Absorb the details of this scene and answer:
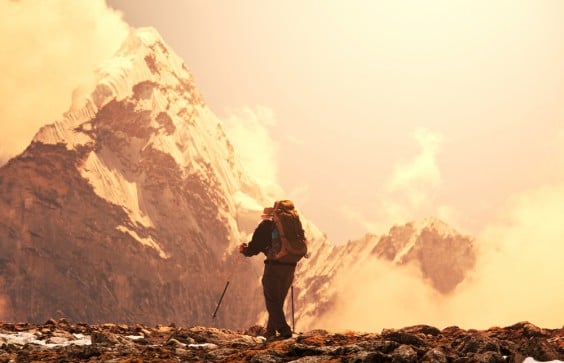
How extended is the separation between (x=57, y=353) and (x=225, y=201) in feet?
451

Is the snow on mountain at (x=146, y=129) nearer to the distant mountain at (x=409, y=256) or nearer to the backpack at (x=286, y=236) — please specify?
the distant mountain at (x=409, y=256)

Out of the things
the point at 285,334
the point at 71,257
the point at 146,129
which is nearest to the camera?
the point at 285,334

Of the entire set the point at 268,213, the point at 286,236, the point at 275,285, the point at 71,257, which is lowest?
the point at 275,285

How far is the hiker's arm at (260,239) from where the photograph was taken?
14.0 m

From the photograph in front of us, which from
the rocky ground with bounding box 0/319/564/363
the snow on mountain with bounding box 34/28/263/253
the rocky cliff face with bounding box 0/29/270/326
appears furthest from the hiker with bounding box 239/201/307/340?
the snow on mountain with bounding box 34/28/263/253

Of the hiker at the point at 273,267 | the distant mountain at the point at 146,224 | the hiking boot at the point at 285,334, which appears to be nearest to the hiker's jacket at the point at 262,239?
the hiker at the point at 273,267

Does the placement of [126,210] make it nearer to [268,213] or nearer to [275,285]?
[268,213]

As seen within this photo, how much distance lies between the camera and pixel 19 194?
395 ft

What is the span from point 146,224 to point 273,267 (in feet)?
390

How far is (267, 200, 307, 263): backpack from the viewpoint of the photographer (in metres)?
13.5

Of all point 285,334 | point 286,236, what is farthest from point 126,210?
point 285,334

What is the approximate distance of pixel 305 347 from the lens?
8.65 meters

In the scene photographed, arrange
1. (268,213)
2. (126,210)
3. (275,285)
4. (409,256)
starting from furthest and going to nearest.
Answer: (409,256) < (126,210) < (268,213) < (275,285)

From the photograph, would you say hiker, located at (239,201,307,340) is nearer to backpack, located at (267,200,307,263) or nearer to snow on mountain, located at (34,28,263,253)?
backpack, located at (267,200,307,263)
